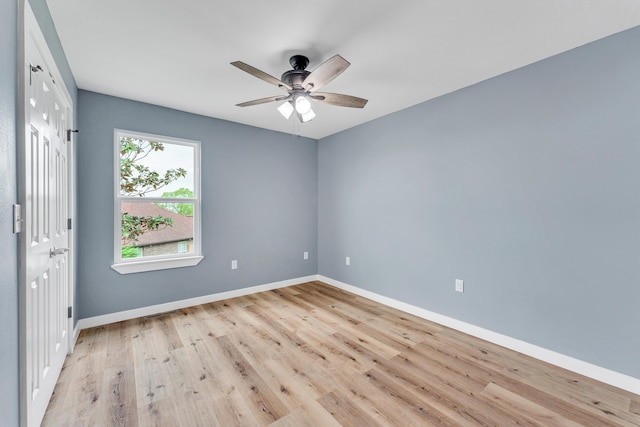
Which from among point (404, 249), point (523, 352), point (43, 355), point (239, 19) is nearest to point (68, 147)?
point (43, 355)

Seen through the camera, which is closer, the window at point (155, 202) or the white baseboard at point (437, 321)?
the white baseboard at point (437, 321)

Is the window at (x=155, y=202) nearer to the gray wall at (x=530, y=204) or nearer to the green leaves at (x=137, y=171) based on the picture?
the green leaves at (x=137, y=171)

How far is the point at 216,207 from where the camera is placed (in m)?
3.71

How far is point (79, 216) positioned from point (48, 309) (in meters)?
1.43

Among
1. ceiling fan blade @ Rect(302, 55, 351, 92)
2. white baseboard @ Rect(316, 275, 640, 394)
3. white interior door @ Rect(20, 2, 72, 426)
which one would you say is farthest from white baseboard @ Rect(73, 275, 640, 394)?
ceiling fan blade @ Rect(302, 55, 351, 92)

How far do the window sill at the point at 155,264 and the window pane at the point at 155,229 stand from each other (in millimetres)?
119

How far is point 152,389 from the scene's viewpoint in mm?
1909

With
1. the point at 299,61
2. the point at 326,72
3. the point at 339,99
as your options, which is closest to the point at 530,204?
the point at 339,99

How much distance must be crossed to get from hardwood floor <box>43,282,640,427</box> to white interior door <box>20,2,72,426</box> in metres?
0.34

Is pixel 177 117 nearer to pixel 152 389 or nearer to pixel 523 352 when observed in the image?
pixel 152 389

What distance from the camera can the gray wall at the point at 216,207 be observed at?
2.89 metres

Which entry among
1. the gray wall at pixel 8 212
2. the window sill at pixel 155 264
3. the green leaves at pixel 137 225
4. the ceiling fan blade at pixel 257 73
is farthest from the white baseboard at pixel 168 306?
the ceiling fan blade at pixel 257 73

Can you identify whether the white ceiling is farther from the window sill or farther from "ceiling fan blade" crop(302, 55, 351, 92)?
the window sill

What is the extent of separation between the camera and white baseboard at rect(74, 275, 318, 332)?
2.88m
